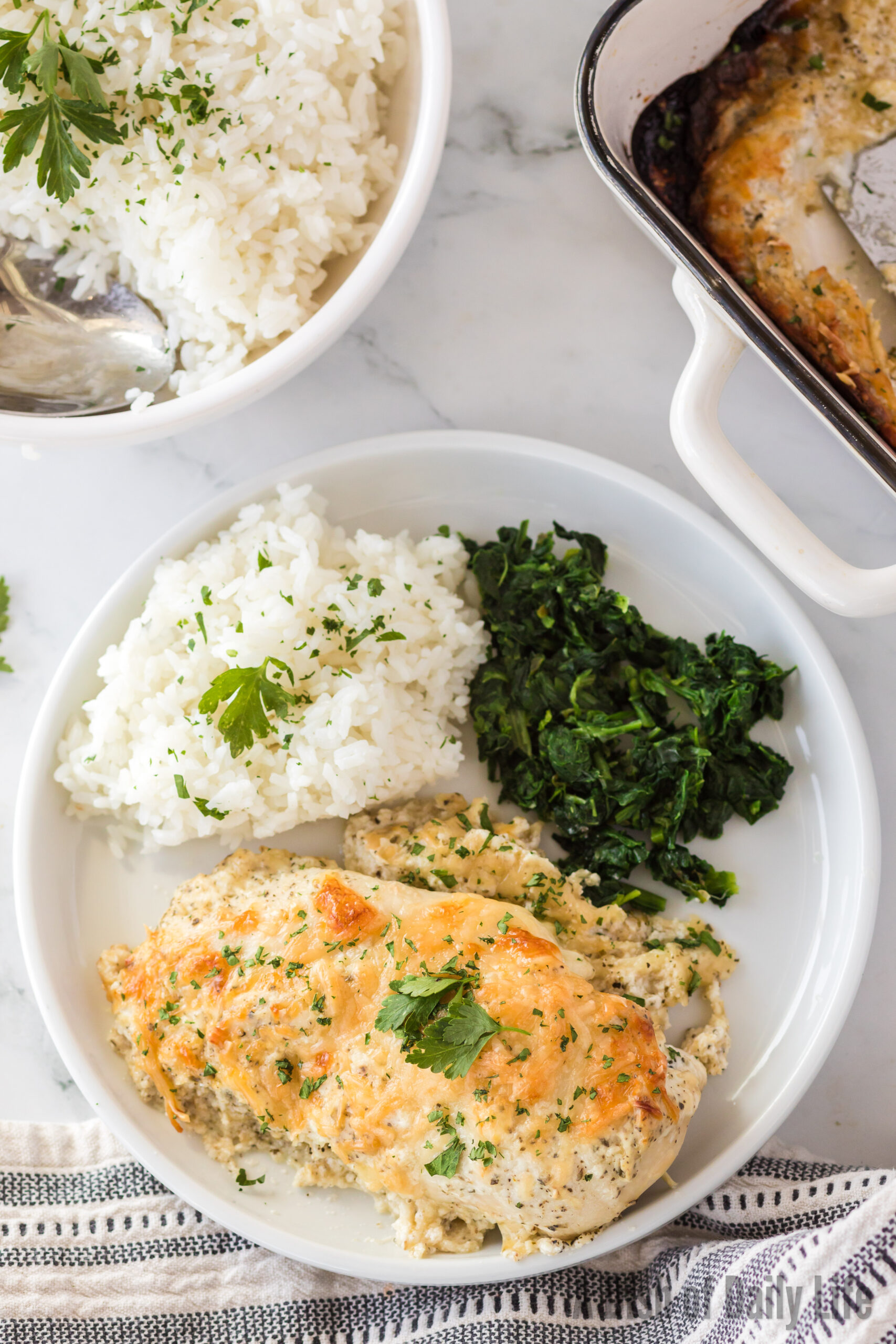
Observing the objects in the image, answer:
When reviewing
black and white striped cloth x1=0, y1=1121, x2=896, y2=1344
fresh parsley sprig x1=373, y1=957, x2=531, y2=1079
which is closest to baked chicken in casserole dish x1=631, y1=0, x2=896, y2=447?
fresh parsley sprig x1=373, y1=957, x2=531, y2=1079

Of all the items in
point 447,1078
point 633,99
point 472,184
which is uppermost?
point 633,99

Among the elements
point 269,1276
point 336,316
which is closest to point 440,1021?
point 269,1276

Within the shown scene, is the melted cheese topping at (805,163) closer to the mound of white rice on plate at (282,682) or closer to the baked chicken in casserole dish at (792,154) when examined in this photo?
the baked chicken in casserole dish at (792,154)

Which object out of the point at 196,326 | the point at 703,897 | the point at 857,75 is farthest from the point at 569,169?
the point at 703,897

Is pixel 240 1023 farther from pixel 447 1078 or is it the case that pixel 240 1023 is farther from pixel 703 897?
pixel 703 897

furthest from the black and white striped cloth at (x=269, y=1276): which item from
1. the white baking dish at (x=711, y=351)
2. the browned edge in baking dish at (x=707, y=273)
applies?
the browned edge in baking dish at (x=707, y=273)

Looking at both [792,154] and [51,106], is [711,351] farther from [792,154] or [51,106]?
[51,106]

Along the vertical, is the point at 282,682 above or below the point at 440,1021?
above
